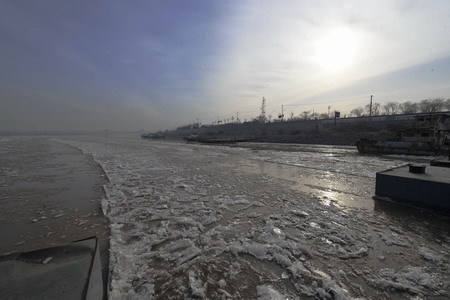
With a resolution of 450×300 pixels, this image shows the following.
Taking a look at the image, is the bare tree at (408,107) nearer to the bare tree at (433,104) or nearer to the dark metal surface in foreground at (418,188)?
the bare tree at (433,104)

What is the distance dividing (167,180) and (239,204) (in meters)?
4.85

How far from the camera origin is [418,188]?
6172 mm

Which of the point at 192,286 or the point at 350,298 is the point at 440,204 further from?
the point at 192,286

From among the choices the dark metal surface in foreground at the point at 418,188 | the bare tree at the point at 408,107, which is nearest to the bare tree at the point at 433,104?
the bare tree at the point at 408,107

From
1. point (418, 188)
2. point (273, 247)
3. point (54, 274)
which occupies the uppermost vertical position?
point (418, 188)

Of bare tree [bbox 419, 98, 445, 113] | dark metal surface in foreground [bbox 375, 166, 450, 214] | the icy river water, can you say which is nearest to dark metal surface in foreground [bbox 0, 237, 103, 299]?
the icy river water

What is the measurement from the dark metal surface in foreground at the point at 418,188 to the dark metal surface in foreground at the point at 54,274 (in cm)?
802

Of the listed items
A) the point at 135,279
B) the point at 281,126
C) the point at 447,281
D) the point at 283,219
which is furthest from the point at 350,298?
the point at 281,126

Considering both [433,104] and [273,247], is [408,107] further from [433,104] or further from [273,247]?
[273,247]

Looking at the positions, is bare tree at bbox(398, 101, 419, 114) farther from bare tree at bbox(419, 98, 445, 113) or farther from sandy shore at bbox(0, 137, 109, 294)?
sandy shore at bbox(0, 137, 109, 294)

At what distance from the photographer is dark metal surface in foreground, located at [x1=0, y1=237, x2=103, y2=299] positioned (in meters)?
2.62

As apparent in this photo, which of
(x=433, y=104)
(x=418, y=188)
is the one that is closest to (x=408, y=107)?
(x=433, y=104)

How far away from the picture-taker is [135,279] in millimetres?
3377

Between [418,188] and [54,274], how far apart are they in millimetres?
8668
